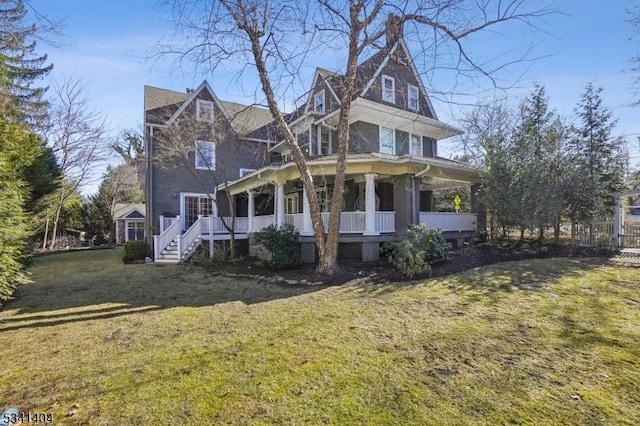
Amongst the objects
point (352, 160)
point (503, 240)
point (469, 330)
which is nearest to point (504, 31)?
point (352, 160)

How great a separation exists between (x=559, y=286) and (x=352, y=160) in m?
6.37

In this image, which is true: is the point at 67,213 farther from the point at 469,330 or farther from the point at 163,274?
the point at 469,330

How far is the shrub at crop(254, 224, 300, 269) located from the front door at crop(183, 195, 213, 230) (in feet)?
27.6

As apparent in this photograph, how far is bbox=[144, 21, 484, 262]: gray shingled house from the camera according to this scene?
1134 centimetres

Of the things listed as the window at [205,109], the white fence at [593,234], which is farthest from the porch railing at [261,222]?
the white fence at [593,234]

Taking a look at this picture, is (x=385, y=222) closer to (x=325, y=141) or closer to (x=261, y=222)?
(x=261, y=222)

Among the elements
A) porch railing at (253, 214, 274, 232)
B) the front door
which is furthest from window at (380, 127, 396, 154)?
the front door

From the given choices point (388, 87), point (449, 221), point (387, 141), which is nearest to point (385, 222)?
point (449, 221)

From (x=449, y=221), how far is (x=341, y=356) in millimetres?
10631

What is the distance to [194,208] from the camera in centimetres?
1830

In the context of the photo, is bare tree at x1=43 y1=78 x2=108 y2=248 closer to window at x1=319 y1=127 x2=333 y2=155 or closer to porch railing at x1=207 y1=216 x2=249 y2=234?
porch railing at x1=207 y1=216 x2=249 y2=234

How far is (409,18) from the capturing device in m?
8.32

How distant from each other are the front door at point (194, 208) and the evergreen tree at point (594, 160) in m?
16.8

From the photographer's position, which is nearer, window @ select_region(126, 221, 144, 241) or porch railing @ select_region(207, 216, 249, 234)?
porch railing @ select_region(207, 216, 249, 234)
